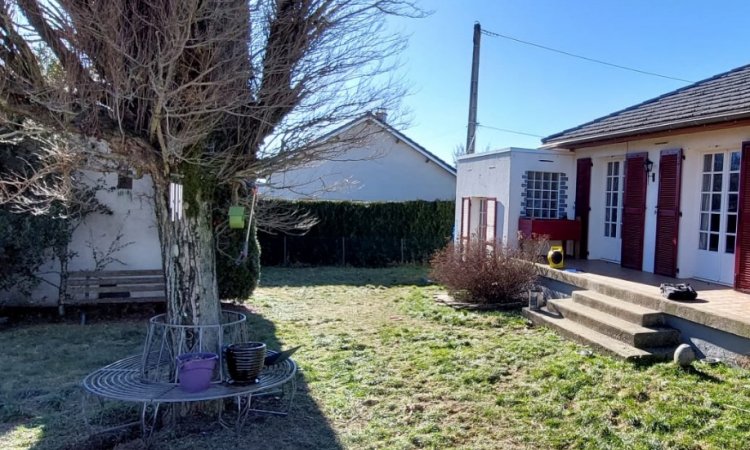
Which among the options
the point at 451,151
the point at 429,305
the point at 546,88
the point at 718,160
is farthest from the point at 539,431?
the point at 451,151

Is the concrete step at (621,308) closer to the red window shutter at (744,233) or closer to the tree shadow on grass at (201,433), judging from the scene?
the red window shutter at (744,233)

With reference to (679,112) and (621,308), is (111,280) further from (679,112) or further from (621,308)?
(679,112)

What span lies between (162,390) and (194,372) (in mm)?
290

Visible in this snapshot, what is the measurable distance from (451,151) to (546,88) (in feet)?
44.7

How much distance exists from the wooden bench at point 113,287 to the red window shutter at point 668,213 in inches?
329

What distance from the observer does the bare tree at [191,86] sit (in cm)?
338

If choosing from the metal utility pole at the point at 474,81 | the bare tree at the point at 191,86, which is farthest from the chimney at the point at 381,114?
the metal utility pole at the point at 474,81

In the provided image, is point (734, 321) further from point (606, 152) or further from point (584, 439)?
point (606, 152)

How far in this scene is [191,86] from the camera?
3635 millimetres

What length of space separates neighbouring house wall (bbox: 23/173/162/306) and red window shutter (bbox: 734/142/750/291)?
9.04 metres

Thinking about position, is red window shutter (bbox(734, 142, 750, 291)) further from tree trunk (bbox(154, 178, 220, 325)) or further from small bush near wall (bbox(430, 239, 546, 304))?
tree trunk (bbox(154, 178, 220, 325))

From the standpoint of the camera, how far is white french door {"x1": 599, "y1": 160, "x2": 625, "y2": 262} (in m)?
9.77

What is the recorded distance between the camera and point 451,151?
33.8 metres

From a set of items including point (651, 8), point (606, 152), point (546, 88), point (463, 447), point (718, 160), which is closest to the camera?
point (463, 447)
